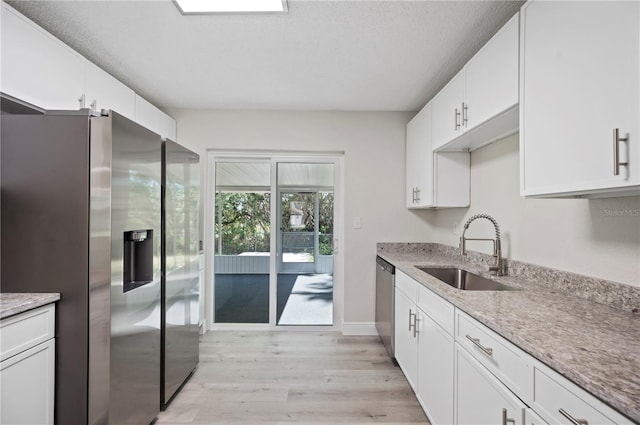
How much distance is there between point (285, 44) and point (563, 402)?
7.36 feet

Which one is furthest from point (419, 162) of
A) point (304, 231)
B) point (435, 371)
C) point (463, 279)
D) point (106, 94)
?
point (106, 94)

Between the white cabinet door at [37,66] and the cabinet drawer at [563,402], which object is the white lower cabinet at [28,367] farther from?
the cabinet drawer at [563,402]

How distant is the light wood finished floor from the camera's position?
1.95 metres

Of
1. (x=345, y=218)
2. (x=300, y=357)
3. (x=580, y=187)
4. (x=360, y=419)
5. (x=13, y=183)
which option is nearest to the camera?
(x=580, y=187)

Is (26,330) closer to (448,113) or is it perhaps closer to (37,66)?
(37,66)

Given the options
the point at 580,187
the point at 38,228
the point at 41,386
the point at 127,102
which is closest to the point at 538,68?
the point at 580,187

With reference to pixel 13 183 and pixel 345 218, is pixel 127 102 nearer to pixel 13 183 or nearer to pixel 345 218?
pixel 13 183

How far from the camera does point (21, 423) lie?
1.21 m

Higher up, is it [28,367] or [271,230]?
[271,230]

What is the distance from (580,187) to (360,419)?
1787 mm

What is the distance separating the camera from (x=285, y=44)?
2031 mm

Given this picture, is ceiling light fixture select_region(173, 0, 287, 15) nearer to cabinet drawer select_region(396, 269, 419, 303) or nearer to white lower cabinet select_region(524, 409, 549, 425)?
cabinet drawer select_region(396, 269, 419, 303)

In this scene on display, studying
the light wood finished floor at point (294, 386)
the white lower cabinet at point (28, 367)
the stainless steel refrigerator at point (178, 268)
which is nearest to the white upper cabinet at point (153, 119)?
the stainless steel refrigerator at point (178, 268)

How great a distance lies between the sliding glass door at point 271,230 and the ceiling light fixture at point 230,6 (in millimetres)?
1814
